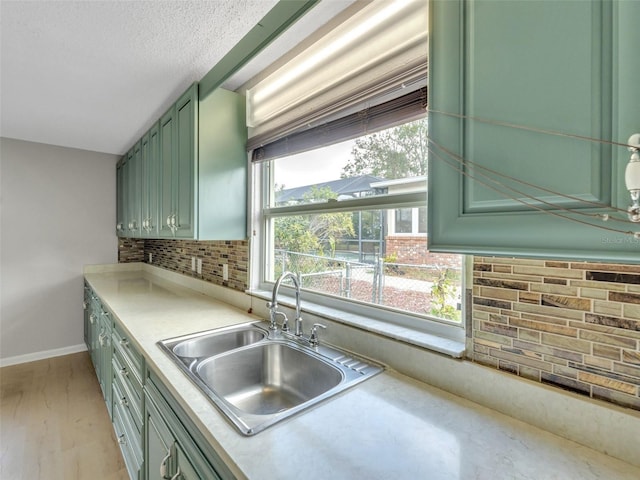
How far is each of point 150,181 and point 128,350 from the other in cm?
156

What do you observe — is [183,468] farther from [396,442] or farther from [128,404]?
[128,404]

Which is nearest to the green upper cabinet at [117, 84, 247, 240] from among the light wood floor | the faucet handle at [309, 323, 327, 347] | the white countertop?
the faucet handle at [309, 323, 327, 347]

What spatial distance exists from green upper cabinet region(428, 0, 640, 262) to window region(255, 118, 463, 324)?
20.8 inches

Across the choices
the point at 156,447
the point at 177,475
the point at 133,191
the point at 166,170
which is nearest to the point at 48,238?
the point at 133,191

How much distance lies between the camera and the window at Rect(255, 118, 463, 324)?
128cm

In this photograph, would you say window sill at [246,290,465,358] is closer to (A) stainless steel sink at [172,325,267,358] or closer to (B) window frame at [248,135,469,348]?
(B) window frame at [248,135,469,348]

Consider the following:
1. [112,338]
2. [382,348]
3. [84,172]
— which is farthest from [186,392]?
[84,172]

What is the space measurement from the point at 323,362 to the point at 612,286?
95 cm

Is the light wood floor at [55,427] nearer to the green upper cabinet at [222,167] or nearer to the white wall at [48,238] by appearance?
the white wall at [48,238]

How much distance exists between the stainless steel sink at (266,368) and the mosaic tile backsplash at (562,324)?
1.48ft

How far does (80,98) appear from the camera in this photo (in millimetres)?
2250

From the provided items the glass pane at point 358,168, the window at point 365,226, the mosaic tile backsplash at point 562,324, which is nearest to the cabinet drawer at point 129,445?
the window at point 365,226

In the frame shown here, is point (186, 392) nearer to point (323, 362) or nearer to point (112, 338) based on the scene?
point (323, 362)

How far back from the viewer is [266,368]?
1.52m
